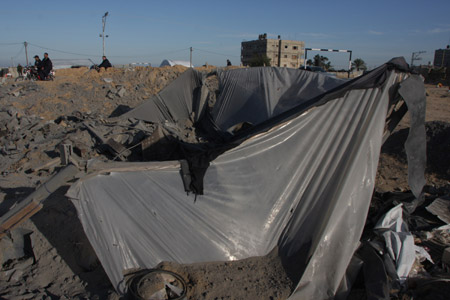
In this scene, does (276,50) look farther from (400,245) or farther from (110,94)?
(400,245)

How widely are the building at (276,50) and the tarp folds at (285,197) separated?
4021 cm

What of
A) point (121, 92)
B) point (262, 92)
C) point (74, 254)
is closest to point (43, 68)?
point (121, 92)

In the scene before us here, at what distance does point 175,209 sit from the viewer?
2.92m

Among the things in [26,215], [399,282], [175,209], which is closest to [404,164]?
[399,282]

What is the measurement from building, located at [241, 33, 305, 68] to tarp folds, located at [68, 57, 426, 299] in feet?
132

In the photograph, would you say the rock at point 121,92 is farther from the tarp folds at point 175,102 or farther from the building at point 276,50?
the building at point 276,50

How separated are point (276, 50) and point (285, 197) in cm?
4325

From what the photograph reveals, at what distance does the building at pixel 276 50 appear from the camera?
140ft

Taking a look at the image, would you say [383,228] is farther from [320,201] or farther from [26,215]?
[26,215]

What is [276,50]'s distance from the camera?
4369cm

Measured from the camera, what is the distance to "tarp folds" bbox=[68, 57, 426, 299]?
2.88 meters

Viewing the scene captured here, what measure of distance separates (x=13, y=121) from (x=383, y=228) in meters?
8.69

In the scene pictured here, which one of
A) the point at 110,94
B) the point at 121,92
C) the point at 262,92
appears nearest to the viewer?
the point at 262,92

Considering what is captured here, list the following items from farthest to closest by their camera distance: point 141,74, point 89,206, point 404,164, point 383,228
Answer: point 141,74
point 404,164
point 383,228
point 89,206
